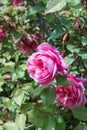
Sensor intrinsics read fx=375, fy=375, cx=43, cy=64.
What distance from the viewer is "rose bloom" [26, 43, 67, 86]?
1.18m

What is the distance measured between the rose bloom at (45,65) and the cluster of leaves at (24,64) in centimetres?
9

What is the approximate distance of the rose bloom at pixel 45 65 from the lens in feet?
3.86

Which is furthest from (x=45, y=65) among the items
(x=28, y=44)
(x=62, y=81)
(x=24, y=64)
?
(x=28, y=44)

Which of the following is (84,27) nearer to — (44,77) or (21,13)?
(21,13)

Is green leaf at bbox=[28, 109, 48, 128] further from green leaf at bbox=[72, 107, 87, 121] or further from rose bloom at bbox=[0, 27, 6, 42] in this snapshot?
rose bloom at bbox=[0, 27, 6, 42]

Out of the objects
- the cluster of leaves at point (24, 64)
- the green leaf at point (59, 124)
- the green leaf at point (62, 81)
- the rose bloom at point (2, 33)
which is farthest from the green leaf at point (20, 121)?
the rose bloom at point (2, 33)

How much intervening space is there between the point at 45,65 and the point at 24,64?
0.65m

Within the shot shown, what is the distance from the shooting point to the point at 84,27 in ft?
5.71

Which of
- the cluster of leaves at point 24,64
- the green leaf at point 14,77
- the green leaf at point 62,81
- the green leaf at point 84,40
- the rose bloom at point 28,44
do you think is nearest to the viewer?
the green leaf at point 62,81

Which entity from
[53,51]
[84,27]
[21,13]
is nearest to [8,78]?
[21,13]

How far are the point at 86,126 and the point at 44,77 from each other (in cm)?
31

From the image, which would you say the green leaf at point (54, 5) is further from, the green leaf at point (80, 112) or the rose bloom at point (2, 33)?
the rose bloom at point (2, 33)

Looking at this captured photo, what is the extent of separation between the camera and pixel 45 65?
1.17 metres

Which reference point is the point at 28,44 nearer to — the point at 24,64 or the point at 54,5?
the point at 24,64
